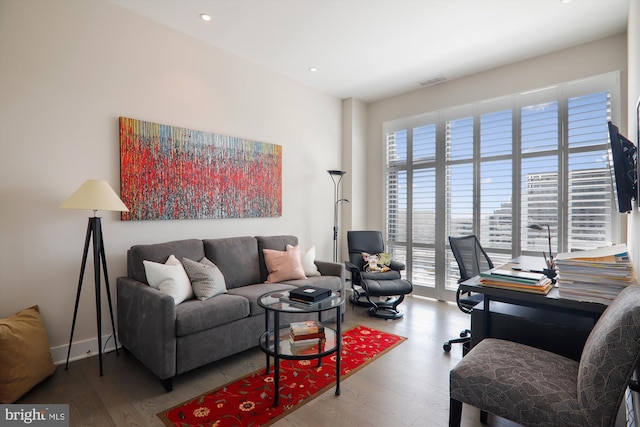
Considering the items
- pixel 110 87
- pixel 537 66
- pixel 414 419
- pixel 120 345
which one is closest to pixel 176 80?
pixel 110 87

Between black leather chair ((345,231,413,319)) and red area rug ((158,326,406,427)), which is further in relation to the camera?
black leather chair ((345,231,413,319))

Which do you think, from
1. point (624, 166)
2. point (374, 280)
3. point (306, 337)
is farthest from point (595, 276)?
point (374, 280)

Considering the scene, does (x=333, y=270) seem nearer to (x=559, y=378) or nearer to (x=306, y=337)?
(x=306, y=337)

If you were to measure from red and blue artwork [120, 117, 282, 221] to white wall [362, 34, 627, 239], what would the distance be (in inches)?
70.5

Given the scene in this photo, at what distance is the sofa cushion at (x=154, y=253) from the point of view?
2754 mm

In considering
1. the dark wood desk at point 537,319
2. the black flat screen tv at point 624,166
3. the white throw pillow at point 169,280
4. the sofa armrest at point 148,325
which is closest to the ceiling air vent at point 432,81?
the black flat screen tv at point 624,166

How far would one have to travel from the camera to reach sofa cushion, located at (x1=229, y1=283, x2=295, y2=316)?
110 inches

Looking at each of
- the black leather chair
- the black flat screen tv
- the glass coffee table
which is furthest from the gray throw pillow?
the black flat screen tv

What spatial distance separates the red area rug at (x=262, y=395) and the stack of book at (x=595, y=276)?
62.4 inches

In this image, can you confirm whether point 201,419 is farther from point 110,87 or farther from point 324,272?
point 110,87

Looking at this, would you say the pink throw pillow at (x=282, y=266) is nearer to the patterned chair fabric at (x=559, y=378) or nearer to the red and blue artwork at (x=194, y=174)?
the red and blue artwork at (x=194, y=174)

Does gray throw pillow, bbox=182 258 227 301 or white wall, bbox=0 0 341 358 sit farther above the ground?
white wall, bbox=0 0 341 358

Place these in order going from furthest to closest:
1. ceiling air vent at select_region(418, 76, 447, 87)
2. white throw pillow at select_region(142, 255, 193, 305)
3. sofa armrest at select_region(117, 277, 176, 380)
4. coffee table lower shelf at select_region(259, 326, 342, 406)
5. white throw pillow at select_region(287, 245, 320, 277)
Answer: ceiling air vent at select_region(418, 76, 447, 87) → white throw pillow at select_region(287, 245, 320, 277) → white throw pillow at select_region(142, 255, 193, 305) → sofa armrest at select_region(117, 277, 176, 380) → coffee table lower shelf at select_region(259, 326, 342, 406)

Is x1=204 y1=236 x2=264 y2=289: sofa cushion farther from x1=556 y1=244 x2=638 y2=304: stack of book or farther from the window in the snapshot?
x1=556 y1=244 x2=638 y2=304: stack of book
